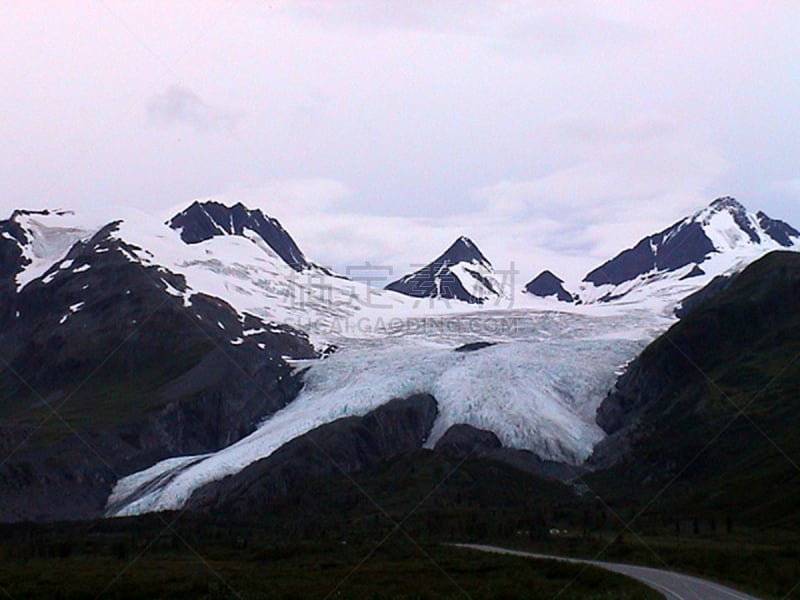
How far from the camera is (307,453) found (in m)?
138

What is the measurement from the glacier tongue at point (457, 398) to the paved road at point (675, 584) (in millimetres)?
77540

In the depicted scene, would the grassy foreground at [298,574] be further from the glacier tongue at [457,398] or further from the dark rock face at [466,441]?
the glacier tongue at [457,398]

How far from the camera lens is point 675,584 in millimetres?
53406

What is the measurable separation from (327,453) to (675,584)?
8907 cm

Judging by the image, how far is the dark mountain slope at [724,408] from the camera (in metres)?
108

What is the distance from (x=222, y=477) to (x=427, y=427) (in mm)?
26293

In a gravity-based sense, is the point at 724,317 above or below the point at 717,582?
above

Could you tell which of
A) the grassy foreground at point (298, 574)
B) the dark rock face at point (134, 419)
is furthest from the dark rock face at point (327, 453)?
the grassy foreground at point (298, 574)

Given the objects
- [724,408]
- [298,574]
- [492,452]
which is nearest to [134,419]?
[492,452]

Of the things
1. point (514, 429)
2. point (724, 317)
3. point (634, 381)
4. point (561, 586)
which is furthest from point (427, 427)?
point (561, 586)

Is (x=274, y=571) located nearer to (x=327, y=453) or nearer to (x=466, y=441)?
(x=327, y=453)

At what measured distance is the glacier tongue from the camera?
143 metres

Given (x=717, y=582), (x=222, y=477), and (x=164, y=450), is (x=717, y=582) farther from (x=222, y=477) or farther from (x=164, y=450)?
(x=164, y=450)

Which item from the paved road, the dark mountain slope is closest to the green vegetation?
the paved road
